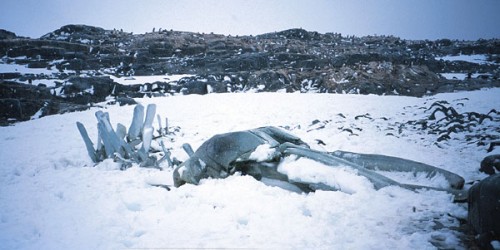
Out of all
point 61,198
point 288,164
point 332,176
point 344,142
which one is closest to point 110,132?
point 61,198

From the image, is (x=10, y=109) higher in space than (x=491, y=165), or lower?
lower

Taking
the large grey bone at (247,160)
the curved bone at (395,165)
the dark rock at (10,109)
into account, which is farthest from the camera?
the dark rock at (10,109)

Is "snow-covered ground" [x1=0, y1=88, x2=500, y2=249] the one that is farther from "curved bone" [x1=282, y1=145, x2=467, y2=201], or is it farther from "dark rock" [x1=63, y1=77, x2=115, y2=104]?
"dark rock" [x1=63, y1=77, x2=115, y2=104]

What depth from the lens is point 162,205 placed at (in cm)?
372

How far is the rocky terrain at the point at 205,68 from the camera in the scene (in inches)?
715

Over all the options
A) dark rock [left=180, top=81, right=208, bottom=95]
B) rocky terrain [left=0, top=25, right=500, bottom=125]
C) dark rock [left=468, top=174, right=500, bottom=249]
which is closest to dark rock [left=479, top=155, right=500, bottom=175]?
dark rock [left=468, top=174, right=500, bottom=249]

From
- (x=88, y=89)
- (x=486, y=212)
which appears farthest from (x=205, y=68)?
(x=486, y=212)

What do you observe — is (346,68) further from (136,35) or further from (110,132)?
(136,35)

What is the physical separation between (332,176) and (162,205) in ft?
7.94

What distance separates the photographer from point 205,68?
3212 centimetres

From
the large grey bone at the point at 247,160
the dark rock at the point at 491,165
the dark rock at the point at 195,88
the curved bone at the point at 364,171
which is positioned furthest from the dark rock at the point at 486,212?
the dark rock at the point at 195,88

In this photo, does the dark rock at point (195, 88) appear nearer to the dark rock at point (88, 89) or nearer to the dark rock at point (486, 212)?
the dark rock at point (88, 89)

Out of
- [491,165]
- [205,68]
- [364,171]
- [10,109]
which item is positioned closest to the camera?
[364,171]

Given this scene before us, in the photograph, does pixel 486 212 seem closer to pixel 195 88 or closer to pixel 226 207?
pixel 226 207
